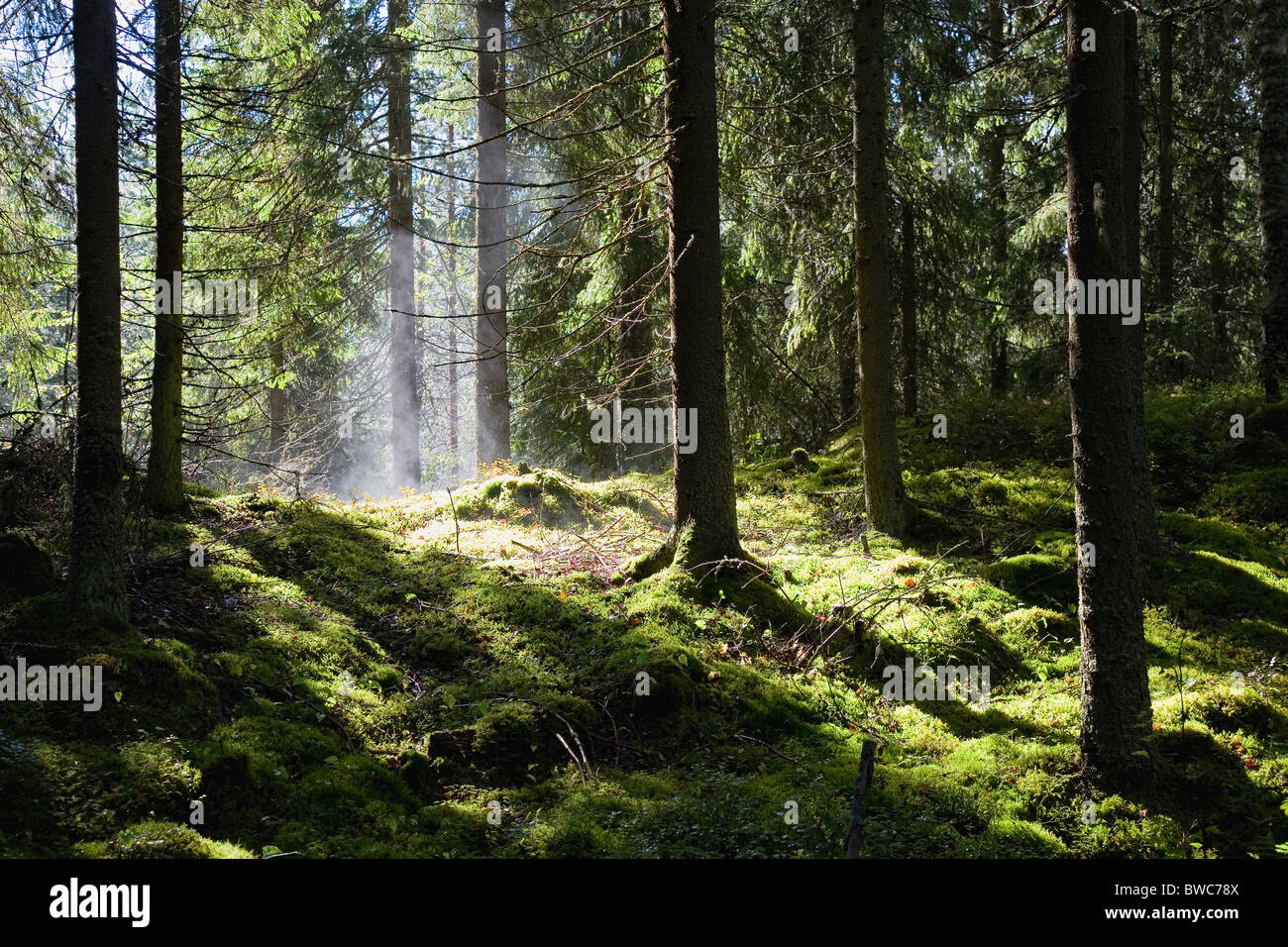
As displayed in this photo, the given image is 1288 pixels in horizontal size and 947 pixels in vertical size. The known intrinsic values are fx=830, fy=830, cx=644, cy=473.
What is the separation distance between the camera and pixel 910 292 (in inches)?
539

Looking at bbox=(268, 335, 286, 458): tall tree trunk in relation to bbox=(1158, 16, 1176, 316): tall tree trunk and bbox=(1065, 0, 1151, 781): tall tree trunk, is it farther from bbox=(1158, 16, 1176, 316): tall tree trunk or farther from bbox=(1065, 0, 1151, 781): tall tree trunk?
bbox=(1158, 16, 1176, 316): tall tree trunk

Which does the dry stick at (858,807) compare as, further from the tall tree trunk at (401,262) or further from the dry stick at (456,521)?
the tall tree trunk at (401,262)

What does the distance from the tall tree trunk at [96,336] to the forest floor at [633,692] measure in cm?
42

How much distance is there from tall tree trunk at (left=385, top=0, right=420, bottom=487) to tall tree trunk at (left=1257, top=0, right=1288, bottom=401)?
1347 cm

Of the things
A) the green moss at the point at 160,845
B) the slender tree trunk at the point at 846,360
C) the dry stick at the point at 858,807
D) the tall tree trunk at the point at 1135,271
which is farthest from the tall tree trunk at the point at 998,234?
the green moss at the point at 160,845

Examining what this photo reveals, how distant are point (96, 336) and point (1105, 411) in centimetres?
690

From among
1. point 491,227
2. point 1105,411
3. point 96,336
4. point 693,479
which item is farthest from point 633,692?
point 491,227

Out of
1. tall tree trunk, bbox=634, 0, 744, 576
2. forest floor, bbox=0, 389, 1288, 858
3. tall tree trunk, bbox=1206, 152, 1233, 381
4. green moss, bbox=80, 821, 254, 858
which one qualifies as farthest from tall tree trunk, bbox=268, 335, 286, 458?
tall tree trunk, bbox=1206, 152, 1233, 381

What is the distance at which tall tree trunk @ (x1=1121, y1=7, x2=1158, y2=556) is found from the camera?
8875mm

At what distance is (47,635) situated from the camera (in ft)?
18.2

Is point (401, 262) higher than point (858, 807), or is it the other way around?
point (401, 262)

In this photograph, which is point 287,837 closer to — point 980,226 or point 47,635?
point 47,635

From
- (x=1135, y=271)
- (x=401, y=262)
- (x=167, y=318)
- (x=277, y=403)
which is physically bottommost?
(x=167, y=318)

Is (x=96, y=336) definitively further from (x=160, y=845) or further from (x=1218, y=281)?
(x=1218, y=281)
